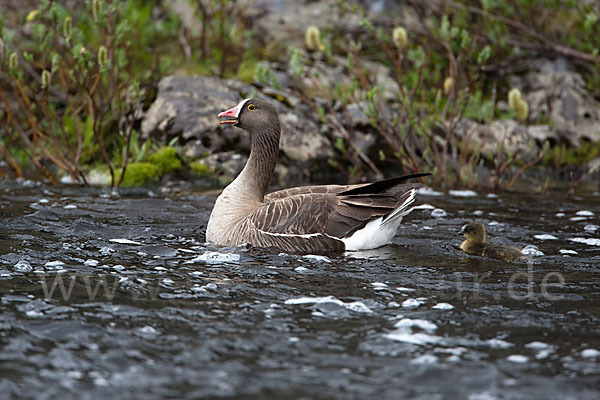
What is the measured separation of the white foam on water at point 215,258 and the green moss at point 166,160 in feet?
16.8

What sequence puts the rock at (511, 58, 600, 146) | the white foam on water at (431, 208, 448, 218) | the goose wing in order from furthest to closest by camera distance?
the rock at (511, 58, 600, 146) < the white foam on water at (431, 208, 448, 218) < the goose wing

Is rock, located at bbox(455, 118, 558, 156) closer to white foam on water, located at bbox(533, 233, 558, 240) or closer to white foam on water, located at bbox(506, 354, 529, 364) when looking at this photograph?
white foam on water, located at bbox(533, 233, 558, 240)

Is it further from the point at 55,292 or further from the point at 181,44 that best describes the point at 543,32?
the point at 55,292

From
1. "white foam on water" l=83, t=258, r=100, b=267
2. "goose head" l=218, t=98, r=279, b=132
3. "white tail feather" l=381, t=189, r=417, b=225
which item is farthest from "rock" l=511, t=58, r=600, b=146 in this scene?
"white foam on water" l=83, t=258, r=100, b=267

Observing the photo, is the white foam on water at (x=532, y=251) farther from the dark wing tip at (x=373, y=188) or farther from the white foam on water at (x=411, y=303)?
the white foam on water at (x=411, y=303)

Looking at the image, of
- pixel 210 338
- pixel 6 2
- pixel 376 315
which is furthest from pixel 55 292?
pixel 6 2

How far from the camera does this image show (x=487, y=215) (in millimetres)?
9703

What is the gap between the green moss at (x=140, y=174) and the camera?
38.5 ft

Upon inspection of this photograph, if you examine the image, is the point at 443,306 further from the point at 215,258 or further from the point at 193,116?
the point at 193,116

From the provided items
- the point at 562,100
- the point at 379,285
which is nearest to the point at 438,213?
the point at 379,285

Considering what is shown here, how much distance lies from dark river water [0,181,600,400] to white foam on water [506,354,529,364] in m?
0.02

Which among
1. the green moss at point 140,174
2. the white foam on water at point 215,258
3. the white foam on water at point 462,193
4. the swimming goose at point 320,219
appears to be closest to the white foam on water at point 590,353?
the swimming goose at point 320,219

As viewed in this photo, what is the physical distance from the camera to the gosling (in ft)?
23.8

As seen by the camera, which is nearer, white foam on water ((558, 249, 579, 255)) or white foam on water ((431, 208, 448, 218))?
white foam on water ((558, 249, 579, 255))
